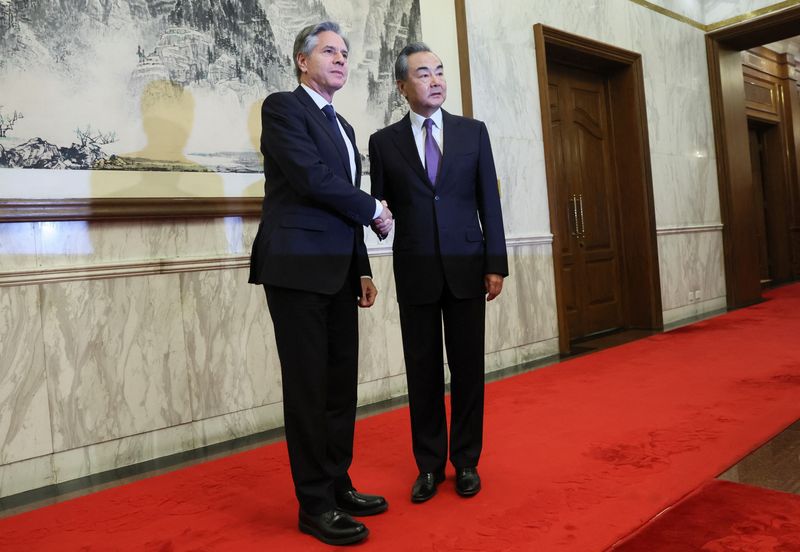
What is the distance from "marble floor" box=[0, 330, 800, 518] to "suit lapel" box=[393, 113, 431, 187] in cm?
149

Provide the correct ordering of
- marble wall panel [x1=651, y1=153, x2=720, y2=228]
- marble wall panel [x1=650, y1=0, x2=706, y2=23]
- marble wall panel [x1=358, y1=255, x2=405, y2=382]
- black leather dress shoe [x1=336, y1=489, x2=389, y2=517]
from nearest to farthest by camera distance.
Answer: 1. black leather dress shoe [x1=336, y1=489, x2=389, y2=517]
2. marble wall panel [x1=358, y1=255, x2=405, y2=382]
3. marble wall panel [x1=651, y1=153, x2=720, y2=228]
4. marble wall panel [x1=650, y1=0, x2=706, y2=23]

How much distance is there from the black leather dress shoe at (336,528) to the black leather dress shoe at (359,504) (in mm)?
153

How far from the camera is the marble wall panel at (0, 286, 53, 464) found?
2787mm

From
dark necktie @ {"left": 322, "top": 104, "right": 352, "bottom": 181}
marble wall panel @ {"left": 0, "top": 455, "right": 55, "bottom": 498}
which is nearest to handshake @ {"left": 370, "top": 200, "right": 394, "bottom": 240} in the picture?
dark necktie @ {"left": 322, "top": 104, "right": 352, "bottom": 181}

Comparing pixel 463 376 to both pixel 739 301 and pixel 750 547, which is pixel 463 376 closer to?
pixel 750 547

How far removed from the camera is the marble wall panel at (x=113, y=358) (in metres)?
2.93

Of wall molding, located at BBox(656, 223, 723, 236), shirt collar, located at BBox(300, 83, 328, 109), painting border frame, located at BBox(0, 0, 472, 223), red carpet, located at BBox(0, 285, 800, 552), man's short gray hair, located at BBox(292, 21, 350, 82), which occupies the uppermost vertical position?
man's short gray hair, located at BBox(292, 21, 350, 82)

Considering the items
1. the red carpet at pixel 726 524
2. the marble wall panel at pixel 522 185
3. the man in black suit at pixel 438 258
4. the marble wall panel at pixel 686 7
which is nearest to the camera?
the red carpet at pixel 726 524

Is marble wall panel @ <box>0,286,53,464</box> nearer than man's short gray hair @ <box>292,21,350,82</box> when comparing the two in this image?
No

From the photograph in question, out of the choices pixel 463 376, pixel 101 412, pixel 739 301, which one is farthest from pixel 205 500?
pixel 739 301

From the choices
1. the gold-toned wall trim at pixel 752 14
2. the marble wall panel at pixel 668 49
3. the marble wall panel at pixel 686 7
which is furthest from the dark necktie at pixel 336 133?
the gold-toned wall trim at pixel 752 14

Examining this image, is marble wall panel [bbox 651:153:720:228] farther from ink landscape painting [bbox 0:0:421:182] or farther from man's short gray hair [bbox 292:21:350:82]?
man's short gray hair [bbox 292:21:350:82]

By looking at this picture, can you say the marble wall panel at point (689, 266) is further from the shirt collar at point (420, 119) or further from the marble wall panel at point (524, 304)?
the shirt collar at point (420, 119)

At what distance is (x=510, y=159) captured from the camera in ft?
16.4
